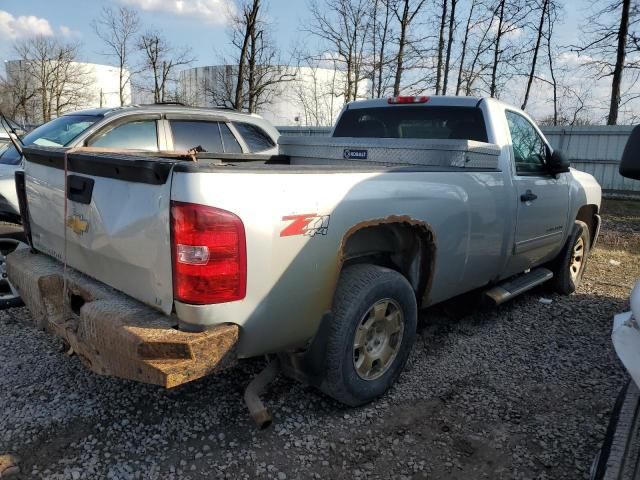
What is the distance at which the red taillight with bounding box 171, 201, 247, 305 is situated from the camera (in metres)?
2.15

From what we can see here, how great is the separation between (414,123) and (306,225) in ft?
8.58

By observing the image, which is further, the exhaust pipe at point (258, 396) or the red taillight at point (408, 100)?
the red taillight at point (408, 100)

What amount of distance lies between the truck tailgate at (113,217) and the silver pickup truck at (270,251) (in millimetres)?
11

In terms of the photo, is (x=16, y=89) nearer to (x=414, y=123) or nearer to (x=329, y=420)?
(x=414, y=123)

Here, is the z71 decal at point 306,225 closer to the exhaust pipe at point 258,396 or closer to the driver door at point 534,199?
the exhaust pipe at point 258,396

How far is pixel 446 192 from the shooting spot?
10.9 ft

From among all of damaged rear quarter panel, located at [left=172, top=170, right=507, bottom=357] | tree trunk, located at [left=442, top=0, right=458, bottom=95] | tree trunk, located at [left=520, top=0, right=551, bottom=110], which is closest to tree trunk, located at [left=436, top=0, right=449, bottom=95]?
tree trunk, located at [left=442, top=0, right=458, bottom=95]

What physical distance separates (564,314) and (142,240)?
4.26 m

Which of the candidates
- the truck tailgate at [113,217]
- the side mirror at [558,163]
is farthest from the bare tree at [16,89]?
the side mirror at [558,163]

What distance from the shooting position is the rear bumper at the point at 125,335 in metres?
2.18

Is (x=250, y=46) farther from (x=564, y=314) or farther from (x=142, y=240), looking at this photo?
(x=142, y=240)

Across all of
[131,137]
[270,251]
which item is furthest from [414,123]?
A: [131,137]

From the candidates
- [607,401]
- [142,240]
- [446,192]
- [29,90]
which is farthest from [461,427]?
[29,90]

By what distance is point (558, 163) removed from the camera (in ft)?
15.2
